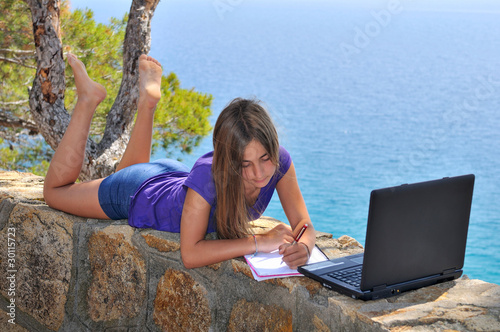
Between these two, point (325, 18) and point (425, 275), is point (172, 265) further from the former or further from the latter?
point (325, 18)

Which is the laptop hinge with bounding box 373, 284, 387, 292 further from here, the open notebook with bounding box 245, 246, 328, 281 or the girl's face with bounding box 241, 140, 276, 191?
the girl's face with bounding box 241, 140, 276, 191

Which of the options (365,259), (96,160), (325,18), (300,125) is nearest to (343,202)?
(300,125)

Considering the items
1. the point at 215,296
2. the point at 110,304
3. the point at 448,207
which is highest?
the point at 448,207

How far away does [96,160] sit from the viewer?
3.85m

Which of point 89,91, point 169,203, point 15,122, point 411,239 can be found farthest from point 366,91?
point 411,239

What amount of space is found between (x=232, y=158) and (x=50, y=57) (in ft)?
7.49

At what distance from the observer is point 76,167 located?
88.2 inches

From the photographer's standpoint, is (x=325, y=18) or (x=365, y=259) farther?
(x=325, y=18)

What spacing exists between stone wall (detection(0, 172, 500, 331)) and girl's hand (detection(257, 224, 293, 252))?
0.09 metres

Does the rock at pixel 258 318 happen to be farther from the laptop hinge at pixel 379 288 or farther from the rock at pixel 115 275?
the rock at pixel 115 275

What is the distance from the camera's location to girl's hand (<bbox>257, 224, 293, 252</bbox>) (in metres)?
1.73

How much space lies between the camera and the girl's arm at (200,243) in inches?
66.6

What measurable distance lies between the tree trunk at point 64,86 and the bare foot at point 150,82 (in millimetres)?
1286

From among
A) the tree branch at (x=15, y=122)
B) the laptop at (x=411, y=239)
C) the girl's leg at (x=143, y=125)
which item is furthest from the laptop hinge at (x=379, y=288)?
the tree branch at (x=15, y=122)
